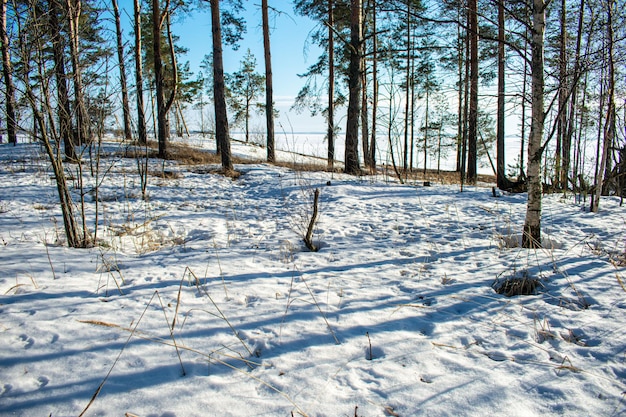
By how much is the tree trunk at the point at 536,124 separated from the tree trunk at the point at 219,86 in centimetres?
757

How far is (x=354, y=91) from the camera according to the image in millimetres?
7945

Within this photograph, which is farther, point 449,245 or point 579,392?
point 449,245

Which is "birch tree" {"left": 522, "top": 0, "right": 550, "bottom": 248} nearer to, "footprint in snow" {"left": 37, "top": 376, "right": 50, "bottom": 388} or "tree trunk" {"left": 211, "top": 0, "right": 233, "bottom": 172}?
"footprint in snow" {"left": 37, "top": 376, "right": 50, "bottom": 388}

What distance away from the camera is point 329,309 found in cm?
228

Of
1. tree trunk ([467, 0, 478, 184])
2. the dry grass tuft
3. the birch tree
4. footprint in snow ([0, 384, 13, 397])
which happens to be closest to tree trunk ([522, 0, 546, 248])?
the birch tree

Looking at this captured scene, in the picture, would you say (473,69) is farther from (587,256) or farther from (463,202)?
(587,256)

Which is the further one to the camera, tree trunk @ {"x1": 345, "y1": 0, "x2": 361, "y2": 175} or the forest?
tree trunk @ {"x1": 345, "y1": 0, "x2": 361, "y2": 175}

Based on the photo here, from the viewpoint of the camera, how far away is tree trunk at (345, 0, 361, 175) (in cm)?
764

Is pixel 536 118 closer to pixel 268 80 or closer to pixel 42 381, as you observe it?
pixel 42 381

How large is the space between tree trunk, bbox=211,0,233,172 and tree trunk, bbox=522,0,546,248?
7.57 m

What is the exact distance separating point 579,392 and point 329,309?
4.77 feet

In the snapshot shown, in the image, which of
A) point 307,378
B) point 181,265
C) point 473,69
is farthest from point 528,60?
point 473,69

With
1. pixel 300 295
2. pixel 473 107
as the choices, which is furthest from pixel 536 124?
pixel 473 107

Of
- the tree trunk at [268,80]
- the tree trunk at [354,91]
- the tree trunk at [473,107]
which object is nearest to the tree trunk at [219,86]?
the tree trunk at [268,80]
